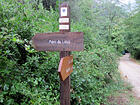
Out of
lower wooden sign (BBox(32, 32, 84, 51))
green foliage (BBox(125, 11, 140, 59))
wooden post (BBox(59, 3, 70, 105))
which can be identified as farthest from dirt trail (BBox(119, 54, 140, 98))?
green foliage (BBox(125, 11, 140, 59))

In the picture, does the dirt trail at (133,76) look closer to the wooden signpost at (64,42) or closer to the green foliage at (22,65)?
the green foliage at (22,65)

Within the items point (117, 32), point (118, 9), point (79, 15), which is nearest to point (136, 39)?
point (117, 32)

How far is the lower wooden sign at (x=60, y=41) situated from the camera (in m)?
2.33

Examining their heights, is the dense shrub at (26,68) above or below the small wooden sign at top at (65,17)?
below

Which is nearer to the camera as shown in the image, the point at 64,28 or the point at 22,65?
the point at 64,28

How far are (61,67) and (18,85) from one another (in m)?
0.84

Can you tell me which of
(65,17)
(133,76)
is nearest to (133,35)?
(133,76)

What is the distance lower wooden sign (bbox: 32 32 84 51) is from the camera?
91.8 inches

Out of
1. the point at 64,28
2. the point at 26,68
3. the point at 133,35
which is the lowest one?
the point at 133,35

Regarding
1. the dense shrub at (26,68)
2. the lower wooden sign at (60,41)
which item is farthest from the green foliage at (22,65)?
the lower wooden sign at (60,41)

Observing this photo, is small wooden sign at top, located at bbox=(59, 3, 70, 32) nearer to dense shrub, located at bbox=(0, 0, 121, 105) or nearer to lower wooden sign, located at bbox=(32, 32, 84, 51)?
lower wooden sign, located at bbox=(32, 32, 84, 51)

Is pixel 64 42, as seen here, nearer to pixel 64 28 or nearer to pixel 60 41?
pixel 60 41

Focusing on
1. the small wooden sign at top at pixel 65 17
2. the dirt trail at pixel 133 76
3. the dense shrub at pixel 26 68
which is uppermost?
the small wooden sign at top at pixel 65 17

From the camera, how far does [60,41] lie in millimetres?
2385
